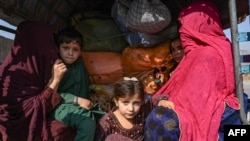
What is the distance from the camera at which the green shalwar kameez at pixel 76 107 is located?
2217 mm

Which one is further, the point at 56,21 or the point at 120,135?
the point at 56,21

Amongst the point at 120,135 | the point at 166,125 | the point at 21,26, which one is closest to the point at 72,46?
the point at 21,26

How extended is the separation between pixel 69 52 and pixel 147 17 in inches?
24.3

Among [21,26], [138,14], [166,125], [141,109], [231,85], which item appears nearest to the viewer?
[166,125]

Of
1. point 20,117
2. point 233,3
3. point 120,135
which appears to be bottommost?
point 120,135

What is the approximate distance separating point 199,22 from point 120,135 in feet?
2.93

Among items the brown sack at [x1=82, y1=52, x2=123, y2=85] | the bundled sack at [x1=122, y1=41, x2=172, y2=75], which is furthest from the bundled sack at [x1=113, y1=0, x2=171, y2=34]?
the brown sack at [x1=82, y1=52, x2=123, y2=85]

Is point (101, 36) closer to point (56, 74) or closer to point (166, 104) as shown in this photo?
point (56, 74)

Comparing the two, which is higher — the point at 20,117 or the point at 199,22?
the point at 199,22

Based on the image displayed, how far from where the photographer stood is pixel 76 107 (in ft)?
7.57

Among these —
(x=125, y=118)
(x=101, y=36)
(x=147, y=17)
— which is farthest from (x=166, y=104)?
(x=101, y=36)

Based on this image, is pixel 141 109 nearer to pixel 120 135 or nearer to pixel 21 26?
pixel 120 135

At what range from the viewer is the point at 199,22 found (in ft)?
8.02

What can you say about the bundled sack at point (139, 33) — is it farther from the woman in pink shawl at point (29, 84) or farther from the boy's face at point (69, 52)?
the woman in pink shawl at point (29, 84)
